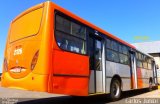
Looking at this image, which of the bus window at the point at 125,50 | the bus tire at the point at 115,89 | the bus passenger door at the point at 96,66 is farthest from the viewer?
the bus window at the point at 125,50

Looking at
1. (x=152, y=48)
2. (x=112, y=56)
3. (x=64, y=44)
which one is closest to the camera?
(x=64, y=44)

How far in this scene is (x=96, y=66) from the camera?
9.91 m

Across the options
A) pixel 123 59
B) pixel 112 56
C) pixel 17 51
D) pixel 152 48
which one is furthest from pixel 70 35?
pixel 152 48

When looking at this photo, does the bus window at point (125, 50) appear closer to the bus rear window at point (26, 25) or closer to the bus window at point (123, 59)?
the bus window at point (123, 59)

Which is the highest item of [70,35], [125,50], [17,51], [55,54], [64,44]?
[125,50]

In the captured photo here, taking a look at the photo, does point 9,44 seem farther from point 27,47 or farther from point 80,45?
point 80,45

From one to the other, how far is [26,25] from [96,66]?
3.19 m

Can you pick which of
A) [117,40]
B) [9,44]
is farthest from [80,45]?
[117,40]

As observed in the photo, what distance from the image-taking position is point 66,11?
26.4ft

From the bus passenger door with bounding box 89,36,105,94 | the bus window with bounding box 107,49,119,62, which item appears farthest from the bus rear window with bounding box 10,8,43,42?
the bus window with bounding box 107,49,119,62

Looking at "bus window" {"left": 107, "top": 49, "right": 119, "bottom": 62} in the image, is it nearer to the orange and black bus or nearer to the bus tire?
the orange and black bus

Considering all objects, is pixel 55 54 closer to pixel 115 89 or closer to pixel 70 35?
pixel 70 35

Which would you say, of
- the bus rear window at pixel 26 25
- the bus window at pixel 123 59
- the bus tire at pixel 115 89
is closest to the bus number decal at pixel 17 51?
the bus rear window at pixel 26 25

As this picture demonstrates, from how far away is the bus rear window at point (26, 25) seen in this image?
7.89m
